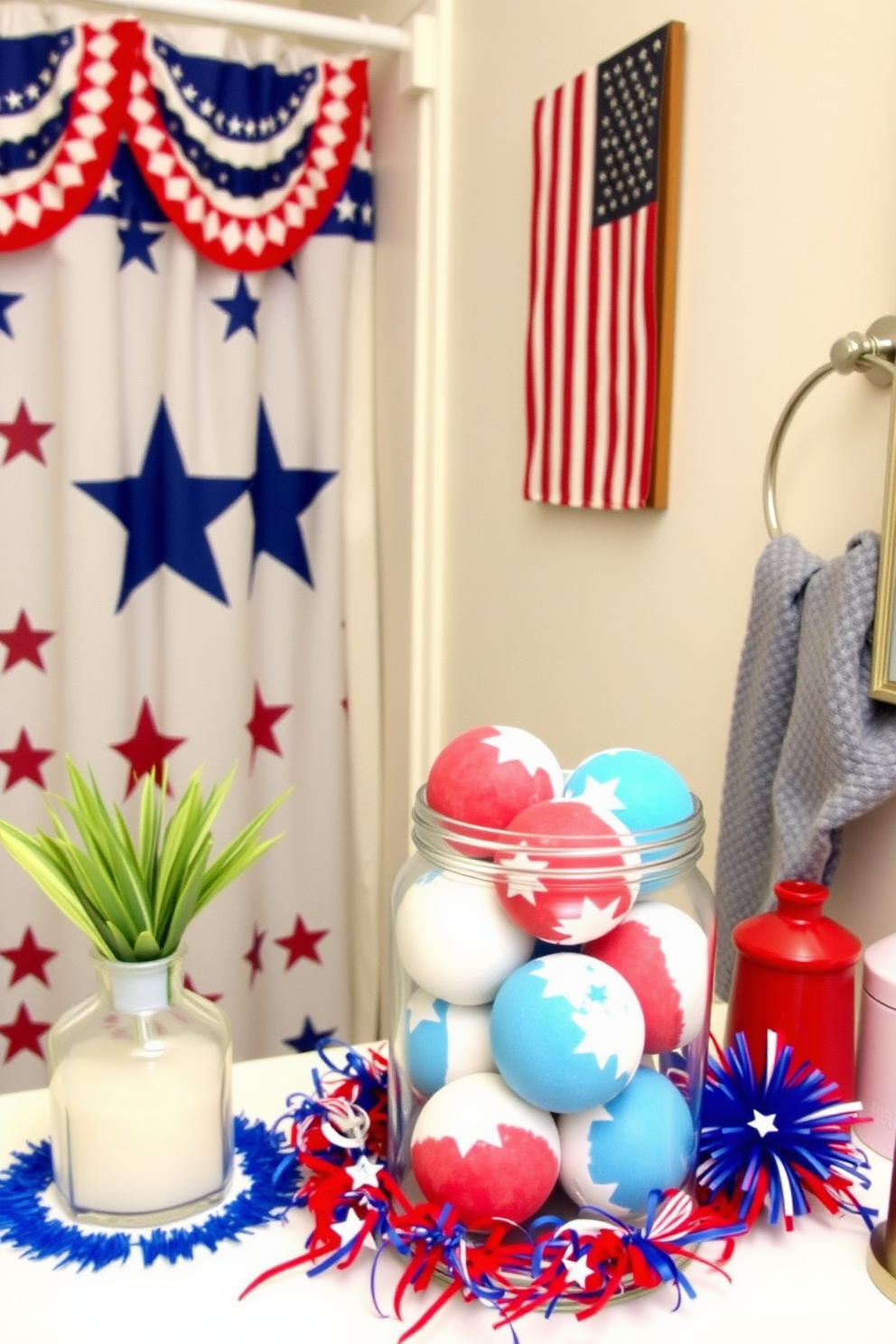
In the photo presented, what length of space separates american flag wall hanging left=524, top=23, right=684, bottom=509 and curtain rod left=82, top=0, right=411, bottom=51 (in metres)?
0.39

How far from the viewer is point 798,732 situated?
90 centimetres

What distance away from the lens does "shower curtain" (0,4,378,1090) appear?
1.53 metres

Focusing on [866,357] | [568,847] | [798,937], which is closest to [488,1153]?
[568,847]

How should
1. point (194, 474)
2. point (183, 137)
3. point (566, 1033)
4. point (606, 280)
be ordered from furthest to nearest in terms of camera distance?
point (194, 474) → point (183, 137) → point (606, 280) → point (566, 1033)

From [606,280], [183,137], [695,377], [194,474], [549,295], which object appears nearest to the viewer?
[695,377]

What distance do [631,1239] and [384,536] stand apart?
1.30m

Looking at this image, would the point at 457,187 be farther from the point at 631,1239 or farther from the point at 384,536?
the point at 631,1239

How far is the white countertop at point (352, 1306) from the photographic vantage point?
22.5 inches

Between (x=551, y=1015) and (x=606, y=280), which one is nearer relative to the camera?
(x=551, y=1015)

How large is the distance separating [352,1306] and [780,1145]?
240 millimetres

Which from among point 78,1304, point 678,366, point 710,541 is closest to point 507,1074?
point 78,1304

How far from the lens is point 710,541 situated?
1109 millimetres

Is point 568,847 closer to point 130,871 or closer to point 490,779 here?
point 490,779

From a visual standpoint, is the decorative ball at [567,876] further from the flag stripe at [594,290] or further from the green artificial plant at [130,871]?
the flag stripe at [594,290]
